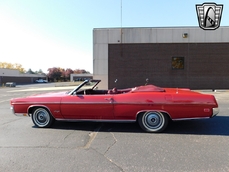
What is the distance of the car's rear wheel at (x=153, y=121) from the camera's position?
4332 mm

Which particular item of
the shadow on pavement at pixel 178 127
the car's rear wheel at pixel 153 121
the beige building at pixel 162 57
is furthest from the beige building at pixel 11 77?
the car's rear wheel at pixel 153 121

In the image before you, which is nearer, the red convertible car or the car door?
the red convertible car

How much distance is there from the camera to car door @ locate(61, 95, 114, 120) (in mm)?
4453

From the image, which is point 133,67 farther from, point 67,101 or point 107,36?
point 67,101

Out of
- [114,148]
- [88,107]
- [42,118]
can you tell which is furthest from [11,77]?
[114,148]

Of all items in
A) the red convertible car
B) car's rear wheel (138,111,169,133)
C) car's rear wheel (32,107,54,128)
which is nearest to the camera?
the red convertible car

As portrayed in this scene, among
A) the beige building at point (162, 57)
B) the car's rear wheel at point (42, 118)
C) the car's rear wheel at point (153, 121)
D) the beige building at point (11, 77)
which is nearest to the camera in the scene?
the car's rear wheel at point (153, 121)

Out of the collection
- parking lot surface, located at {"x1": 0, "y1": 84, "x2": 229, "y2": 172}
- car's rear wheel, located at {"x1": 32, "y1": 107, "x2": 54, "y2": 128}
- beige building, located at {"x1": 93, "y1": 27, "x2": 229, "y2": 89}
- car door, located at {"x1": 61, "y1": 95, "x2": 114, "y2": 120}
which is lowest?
parking lot surface, located at {"x1": 0, "y1": 84, "x2": 229, "y2": 172}

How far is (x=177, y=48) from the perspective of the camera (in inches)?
628

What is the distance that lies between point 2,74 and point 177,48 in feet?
155

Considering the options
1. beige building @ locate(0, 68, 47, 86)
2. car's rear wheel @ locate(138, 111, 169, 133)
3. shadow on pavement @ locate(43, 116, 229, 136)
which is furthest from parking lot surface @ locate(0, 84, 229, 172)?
beige building @ locate(0, 68, 47, 86)

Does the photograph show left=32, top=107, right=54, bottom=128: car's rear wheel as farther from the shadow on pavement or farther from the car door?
the car door

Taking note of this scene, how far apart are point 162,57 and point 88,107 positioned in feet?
42.4

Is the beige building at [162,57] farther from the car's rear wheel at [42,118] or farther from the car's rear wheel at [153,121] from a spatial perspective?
the car's rear wheel at [153,121]
